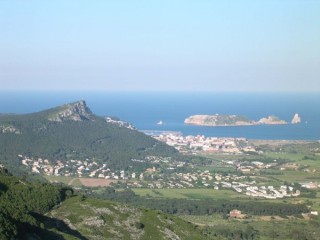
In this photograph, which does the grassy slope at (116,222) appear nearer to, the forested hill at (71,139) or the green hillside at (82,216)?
the green hillside at (82,216)

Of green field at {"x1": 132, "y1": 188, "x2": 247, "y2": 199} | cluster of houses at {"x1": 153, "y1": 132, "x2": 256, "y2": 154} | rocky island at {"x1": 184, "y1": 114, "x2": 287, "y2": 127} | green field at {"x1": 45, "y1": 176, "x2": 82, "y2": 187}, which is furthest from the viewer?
rocky island at {"x1": 184, "y1": 114, "x2": 287, "y2": 127}

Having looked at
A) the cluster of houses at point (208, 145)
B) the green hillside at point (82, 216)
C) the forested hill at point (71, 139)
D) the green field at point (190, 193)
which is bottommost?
the green field at point (190, 193)

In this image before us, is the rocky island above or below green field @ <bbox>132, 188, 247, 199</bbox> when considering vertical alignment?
above

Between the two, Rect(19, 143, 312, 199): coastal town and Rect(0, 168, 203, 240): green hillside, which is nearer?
Rect(0, 168, 203, 240): green hillside

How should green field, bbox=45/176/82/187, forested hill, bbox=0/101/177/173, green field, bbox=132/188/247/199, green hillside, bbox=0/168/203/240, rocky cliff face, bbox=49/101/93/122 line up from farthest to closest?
rocky cliff face, bbox=49/101/93/122 < forested hill, bbox=0/101/177/173 < green field, bbox=45/176/82/187 < green field, bbox=132/188/247/199 < green hillside, bbox=0/168/203/240

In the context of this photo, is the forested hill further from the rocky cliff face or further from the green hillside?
the green hillside

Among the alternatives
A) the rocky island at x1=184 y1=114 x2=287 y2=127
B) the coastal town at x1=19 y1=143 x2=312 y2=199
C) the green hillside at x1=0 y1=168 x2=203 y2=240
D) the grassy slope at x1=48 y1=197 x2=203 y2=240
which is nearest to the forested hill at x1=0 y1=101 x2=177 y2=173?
the coastal town at x1=19 y1=143 x2=312 y2=199

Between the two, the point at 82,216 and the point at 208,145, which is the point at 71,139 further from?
the point at 82,216

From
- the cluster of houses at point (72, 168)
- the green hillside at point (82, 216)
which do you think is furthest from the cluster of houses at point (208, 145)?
the green hillside at point (82, 216)
